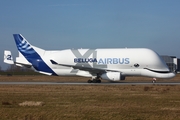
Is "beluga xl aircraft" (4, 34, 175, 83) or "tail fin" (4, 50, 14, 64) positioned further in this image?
"tail fin" (4, 50, 14, 64)

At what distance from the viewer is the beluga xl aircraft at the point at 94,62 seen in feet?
136

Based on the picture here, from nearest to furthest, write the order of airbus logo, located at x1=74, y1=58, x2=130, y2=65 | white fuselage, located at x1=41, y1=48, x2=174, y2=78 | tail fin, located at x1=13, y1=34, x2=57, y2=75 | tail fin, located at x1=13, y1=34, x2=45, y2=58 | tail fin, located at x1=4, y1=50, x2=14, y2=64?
white fuselage, located at x1=41, y1=48, x2=174, y2=78 → airbus logo, located at x1=74, y1=58, x2=130, y2=65 → tail fin, located at x1=13, y1=34, x2=57, y2=75 → tail fin, located at x1=13, y1=34, x2=45, y2=58 → tail fin, located at x1=4, y1=50, x2=14, y2=64

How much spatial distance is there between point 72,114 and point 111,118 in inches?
79.3

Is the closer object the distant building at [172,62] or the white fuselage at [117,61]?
the white fuselage at [117,61]

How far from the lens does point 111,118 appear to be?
42.5 ft

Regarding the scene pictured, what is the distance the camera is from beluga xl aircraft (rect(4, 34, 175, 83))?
4144cm

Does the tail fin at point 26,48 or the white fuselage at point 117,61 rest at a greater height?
the tail fin at point 26,48

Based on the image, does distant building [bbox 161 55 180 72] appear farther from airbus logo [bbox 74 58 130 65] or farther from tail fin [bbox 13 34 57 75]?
tail fin [bbox 13 34 57 75]

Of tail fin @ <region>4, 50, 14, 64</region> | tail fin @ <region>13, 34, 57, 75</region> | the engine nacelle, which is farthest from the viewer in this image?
tail fin @ <region>4, 50, 14, 64</region>

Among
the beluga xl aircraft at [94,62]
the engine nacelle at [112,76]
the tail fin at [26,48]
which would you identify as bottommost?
the engine nacelle at [112,76]

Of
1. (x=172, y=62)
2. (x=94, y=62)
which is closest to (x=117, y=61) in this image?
(x=94, y=62)

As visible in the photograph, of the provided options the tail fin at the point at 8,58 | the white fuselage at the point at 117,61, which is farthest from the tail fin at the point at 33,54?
the tail fin at the point at 8,58

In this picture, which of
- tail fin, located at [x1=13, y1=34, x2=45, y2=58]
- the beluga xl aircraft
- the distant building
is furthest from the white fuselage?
the distant building

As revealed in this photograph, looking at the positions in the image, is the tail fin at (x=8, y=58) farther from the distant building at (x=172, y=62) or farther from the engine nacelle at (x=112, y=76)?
the distant building at (x=172, y=62)
